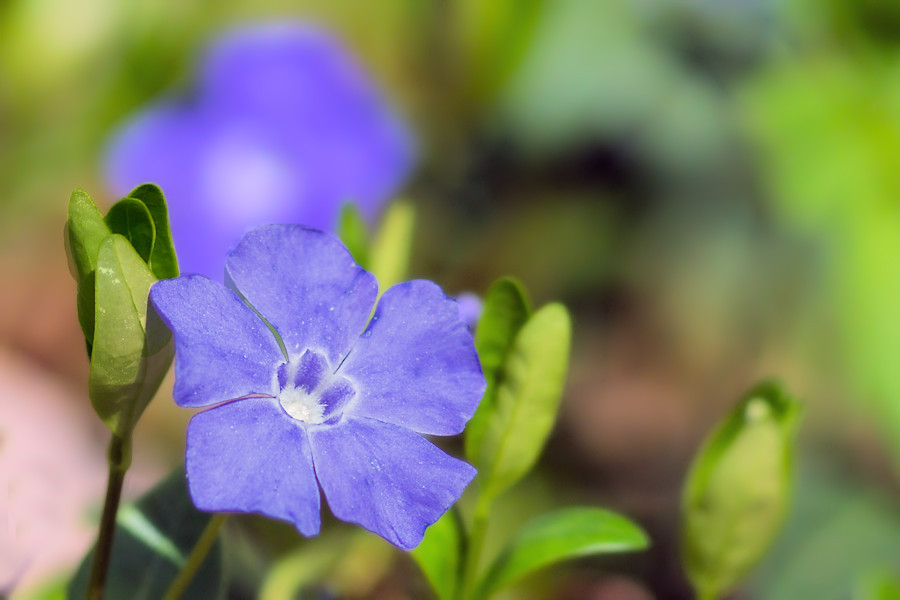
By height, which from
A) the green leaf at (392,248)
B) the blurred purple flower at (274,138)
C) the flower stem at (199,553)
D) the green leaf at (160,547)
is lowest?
the blurred purple flower at (274,138)

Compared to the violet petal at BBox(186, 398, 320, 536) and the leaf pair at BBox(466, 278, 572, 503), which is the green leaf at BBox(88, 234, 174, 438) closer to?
the violet petal at BBox(186, 398, 320, 536)

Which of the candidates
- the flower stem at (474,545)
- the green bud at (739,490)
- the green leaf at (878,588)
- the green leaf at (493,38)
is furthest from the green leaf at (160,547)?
the green leaf at (493,38)

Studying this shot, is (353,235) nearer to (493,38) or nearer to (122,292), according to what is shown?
(122,292)

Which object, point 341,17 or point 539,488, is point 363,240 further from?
point 341,17

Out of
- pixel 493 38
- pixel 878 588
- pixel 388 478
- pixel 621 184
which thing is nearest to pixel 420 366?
pixel 388 478

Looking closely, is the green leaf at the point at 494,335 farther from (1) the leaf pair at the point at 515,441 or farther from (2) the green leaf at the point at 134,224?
(2) the green leaf at the point at 134,224

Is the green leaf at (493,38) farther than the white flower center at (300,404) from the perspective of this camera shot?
Yes

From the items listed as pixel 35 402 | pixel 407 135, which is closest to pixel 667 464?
pixel 407 135
